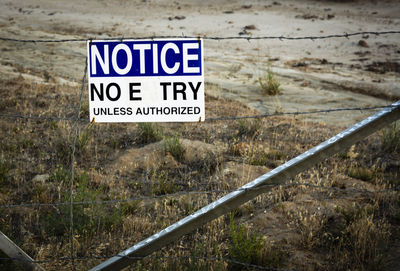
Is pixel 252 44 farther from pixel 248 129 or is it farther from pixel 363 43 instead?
pixel 248 129

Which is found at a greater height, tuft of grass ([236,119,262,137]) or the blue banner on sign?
the blue banner on sign

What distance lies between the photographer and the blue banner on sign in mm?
2977

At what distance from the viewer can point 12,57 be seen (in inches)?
484

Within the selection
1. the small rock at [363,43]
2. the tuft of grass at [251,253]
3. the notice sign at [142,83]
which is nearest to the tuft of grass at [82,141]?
the notice sign at [142,83]

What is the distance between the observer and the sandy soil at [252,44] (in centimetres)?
1006

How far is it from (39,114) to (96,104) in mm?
4463

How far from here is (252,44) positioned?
15875 millimetres

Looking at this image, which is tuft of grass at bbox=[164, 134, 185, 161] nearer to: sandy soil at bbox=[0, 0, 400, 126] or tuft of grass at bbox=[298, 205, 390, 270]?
tuft of grass at bbox=[298, 205, 390, 270]

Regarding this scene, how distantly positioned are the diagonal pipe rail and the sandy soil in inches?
212

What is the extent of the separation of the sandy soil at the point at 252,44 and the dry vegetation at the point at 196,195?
2682mm

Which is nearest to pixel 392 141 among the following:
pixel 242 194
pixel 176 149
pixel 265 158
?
pixel 265 158

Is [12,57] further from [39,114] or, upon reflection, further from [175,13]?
[175,13]

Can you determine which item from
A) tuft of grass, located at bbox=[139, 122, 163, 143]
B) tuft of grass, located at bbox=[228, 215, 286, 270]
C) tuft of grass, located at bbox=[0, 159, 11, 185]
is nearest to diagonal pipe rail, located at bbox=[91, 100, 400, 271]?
tuft of grass, located at bbox=[228, 215, 286, 270]

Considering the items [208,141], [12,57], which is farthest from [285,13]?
[208,141]
